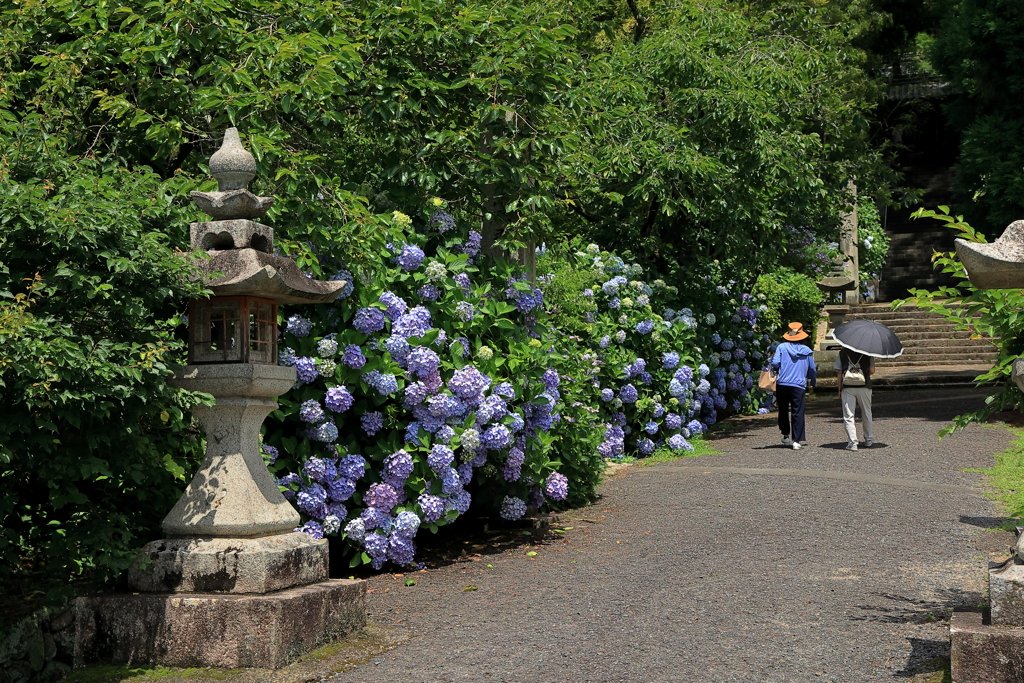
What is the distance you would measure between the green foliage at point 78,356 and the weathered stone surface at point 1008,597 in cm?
349

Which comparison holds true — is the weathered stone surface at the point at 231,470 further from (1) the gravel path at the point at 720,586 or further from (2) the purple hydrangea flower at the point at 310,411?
(2) the purple hydrangea flower at the point at 310,411

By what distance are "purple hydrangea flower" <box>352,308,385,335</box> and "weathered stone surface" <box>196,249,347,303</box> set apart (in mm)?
1298

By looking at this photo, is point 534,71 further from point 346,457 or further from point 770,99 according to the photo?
point 770,99

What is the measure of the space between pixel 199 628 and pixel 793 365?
879cm

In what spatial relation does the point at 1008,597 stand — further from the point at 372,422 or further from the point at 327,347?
the point at 327,347

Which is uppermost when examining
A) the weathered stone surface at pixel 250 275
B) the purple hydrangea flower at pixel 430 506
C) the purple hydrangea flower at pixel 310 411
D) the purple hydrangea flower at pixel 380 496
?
the weathered stone surface at pixel 250 275

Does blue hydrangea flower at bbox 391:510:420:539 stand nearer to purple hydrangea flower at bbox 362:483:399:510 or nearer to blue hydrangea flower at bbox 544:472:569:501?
purple hydrangea flower at bbox 362:483:399:510

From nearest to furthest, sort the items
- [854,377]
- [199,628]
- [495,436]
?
[199,628]
[495,436]
[854,377]

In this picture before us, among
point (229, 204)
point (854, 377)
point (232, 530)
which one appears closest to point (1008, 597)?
point (232, 530)

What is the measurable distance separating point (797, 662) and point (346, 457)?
10.1ft

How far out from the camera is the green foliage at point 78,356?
4316 millimetres

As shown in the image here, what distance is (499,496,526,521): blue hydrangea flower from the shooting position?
7902mm

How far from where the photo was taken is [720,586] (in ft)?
20.8

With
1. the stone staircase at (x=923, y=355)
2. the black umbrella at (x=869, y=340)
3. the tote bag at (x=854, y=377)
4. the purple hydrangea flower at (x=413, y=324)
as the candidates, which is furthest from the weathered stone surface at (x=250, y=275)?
the stone staircase at (x=923, y=355)
